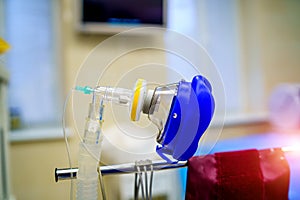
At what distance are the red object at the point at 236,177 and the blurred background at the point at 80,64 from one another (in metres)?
0.18

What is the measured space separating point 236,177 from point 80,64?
73cm

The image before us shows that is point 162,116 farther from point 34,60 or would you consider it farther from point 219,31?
point 219,31

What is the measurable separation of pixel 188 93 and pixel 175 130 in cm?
7

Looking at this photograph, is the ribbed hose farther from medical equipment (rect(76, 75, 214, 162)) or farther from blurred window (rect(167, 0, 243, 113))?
blurred window (rect(167, 0, 243, 113))

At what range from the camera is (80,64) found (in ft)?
3.43

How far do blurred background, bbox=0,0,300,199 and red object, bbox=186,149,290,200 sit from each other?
0.18 metres

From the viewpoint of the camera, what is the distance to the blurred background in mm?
1019

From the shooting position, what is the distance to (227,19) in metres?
1.97

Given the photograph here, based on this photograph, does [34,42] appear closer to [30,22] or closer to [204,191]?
[30,22]

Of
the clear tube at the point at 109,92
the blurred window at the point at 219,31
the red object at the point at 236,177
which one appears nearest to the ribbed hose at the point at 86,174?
the clear tube at the point at 109,92

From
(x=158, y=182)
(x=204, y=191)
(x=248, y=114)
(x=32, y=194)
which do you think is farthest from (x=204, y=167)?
(x=248, y=114)

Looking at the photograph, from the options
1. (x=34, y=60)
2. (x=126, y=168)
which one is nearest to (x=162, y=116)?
(x=126, y=168)

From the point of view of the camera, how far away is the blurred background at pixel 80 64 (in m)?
1.02

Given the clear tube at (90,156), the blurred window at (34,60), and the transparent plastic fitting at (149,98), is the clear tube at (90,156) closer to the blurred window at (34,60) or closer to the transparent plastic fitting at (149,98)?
the transparent plastic fitting at (149,98)
